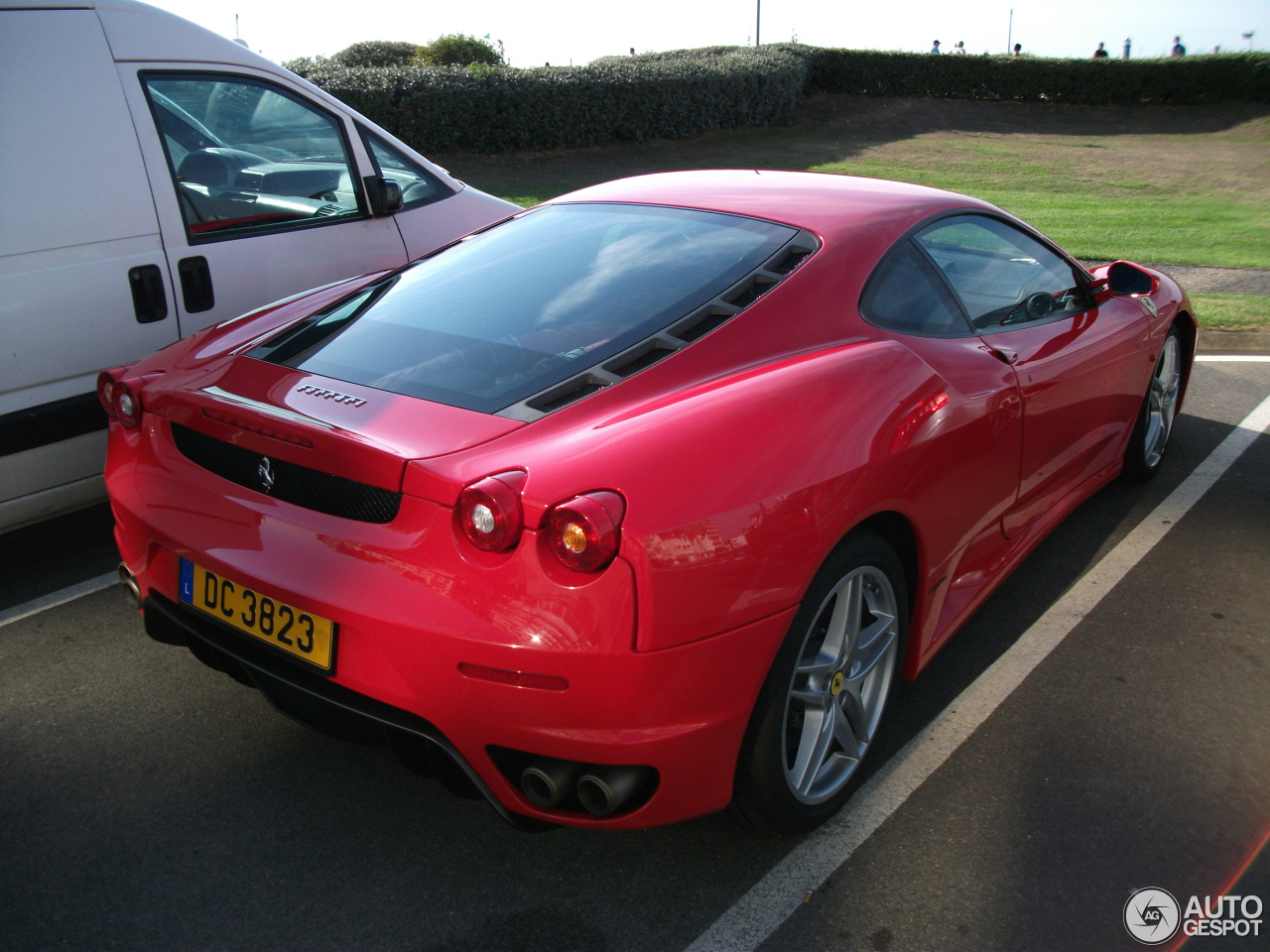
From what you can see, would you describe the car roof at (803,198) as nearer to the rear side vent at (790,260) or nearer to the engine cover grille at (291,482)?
the rear side vent at (790,260)

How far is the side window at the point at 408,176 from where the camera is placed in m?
4.71

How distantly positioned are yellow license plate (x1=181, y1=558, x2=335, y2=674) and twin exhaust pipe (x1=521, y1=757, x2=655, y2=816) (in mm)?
484

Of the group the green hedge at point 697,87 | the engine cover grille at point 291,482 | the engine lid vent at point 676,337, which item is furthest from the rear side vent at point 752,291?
the green hedge at point 697,87

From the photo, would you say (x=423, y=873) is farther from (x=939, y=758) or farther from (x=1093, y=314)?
(x=1093, y=314)

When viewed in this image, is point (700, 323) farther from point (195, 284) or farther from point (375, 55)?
point (375, 55)

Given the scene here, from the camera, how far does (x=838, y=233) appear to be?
114 inches

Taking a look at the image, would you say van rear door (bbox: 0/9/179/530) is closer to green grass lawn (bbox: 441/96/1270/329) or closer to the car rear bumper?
the car rear bumper

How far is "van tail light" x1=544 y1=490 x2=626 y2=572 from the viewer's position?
190 cm

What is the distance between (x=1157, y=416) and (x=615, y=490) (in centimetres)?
346

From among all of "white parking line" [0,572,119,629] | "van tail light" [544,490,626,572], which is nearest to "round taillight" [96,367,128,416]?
"white parking line" [0,572,119,629]

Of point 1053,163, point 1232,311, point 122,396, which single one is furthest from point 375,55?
point 122,396

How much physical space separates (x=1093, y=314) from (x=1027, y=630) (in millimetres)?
1195

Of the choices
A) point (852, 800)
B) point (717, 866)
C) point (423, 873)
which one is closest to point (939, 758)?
point (852, 800)

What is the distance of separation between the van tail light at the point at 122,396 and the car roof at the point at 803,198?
149 centimetres
